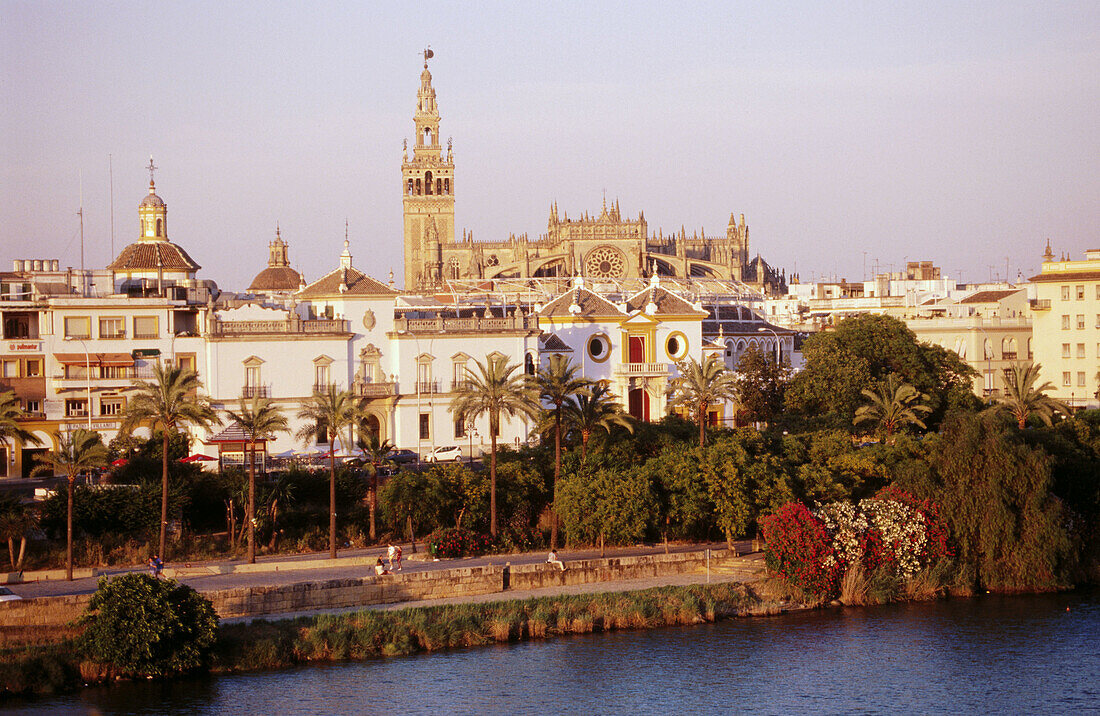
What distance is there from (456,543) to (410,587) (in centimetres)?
394

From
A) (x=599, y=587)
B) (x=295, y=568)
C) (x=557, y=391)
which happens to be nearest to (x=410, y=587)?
(x=295, y=568)

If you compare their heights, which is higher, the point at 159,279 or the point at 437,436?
the point at 159,279

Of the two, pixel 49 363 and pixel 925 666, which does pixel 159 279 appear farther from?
pixel 925 666

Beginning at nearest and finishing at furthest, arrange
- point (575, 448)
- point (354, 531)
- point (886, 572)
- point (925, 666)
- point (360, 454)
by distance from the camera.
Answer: point (925, 666)
point (886, 572)
point (354, 531)
point (575, 448)
point (360, 454)

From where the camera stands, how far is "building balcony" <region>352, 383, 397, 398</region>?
5116 centimetres

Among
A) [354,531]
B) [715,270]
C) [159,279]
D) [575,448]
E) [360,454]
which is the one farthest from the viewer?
[715,270]

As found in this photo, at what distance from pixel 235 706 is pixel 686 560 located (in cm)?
1323

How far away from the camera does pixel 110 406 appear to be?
50.9 metres

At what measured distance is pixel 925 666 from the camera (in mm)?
30875

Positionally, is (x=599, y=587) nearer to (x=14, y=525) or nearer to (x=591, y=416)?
(x=591, y=416)

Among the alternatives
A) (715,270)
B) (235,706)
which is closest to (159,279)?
(235,706)

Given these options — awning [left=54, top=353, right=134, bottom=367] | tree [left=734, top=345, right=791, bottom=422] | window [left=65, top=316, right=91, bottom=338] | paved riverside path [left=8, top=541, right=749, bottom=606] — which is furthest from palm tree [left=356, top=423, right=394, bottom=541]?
tree [left=734, top=345, right=791, bottom=422]

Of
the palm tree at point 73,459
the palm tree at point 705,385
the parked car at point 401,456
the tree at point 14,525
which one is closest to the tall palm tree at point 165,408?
the palm tree at point 73,459

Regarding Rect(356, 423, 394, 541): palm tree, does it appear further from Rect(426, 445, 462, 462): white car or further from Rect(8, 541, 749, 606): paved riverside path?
Rect(426, 445, 462, 462): white car
